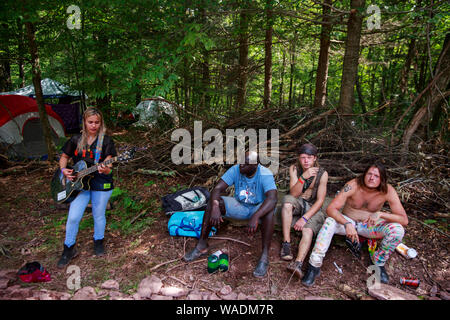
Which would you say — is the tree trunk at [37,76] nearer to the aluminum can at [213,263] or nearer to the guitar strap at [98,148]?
the guitar strap at [98,148]

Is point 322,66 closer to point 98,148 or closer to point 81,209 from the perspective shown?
point 98,148

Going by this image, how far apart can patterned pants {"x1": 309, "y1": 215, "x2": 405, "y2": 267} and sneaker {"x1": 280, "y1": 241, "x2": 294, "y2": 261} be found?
0.31 meters

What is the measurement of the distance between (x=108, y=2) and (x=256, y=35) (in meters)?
5.00

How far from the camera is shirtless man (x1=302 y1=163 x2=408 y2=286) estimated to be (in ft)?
9.78

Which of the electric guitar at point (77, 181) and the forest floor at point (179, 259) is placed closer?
the forest floor at point (179, 259)

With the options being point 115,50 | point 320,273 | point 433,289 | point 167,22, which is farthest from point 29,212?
point 433,289

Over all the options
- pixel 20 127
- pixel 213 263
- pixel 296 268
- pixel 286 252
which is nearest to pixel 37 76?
pixel 20 127

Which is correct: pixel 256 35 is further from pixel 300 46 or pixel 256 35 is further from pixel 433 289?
pixel 433 289

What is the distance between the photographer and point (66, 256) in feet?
10.9

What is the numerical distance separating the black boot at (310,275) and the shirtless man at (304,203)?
0.13 meters

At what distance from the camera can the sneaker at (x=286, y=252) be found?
10.7 feet

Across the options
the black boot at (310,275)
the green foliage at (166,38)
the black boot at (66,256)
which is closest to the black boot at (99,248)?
the black boot at (66,256)

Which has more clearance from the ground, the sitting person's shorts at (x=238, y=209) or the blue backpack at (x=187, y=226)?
the sitting person's shorts at (x=238, y=209)

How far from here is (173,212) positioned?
4.16 m
